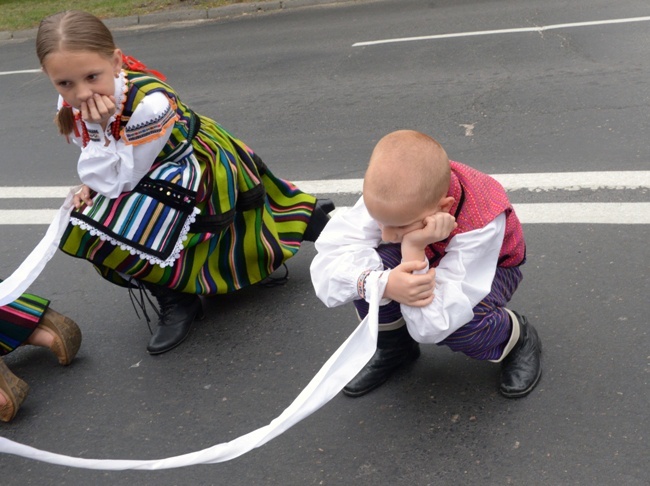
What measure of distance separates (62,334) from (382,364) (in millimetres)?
1293

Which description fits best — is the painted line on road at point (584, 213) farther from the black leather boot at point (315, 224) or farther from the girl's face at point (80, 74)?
the girl's face at point (80, 74)

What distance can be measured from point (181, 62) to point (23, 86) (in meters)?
1.63

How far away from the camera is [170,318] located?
3.33 meters

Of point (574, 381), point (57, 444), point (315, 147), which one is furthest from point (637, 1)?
point (57, 444)

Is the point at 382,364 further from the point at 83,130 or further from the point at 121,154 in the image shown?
the point at 83,130

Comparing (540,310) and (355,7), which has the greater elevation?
(540,310)

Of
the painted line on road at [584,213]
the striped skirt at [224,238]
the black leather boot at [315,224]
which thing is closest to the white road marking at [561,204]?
the painted line on road at [584,213]

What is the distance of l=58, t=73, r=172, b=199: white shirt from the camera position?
9.61ft

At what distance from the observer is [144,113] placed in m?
2.92

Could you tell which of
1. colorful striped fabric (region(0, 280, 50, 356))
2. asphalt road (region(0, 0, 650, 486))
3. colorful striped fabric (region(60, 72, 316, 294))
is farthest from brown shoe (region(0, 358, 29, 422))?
colorful striped fabric (region(60, 72, 316, 294))

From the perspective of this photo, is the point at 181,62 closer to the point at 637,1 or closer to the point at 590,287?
the point at 637,1

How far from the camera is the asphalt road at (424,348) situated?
2492mm

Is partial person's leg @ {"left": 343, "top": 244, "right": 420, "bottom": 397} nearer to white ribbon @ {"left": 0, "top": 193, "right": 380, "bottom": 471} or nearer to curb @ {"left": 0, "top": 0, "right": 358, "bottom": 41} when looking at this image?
white ribbon @ {"left": 0, "top": 193, "right": 380, "bottom": 471}

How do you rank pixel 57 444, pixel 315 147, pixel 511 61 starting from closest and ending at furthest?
pixel 57 444, pixel 315 147, pixel 511 61
